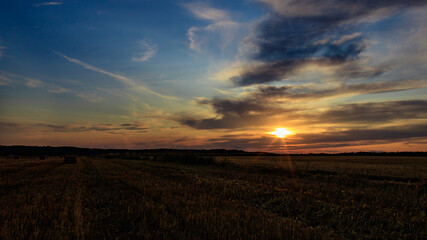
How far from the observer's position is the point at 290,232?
17.5 ft

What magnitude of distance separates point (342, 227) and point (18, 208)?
8670 millimetres

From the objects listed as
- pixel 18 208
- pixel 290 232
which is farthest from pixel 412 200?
pixel 18 208

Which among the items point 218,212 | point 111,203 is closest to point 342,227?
point 218,212

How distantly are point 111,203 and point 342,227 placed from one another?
6621mm

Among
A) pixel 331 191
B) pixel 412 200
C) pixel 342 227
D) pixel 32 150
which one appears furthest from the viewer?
pixel 32 150

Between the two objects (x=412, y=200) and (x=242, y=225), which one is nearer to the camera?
(x=242, y=225)

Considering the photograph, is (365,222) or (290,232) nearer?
(290,232)

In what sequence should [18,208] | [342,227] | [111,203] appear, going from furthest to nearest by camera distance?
[111,203] → [18,208] → [342,227]

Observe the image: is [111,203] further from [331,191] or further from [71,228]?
[331,191]

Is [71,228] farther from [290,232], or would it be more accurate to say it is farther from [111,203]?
[290,232]

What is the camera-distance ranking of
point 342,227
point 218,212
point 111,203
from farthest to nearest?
point 111,203 → point 218,212 → point 342,227

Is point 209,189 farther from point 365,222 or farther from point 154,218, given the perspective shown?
point 365,222

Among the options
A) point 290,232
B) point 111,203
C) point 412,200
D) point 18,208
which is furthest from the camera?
point 412,200

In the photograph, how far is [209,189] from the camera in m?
11.1
